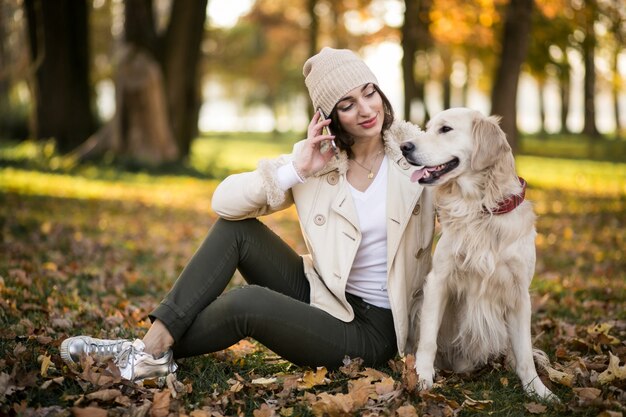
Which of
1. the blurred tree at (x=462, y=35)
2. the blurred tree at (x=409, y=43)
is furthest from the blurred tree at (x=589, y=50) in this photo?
the blurred tree at (x=409, y=43)

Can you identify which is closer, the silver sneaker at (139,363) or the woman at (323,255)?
the silver sneaker at (139,363)

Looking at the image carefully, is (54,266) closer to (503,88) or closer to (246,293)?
(246,293)

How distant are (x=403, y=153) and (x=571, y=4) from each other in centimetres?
1357

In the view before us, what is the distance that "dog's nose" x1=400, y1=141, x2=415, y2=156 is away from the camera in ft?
10.8

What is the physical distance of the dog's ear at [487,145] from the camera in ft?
10.6

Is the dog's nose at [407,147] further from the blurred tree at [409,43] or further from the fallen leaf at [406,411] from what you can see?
the blurred tree at [409,43]

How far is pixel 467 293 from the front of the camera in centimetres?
335

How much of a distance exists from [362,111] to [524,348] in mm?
1441

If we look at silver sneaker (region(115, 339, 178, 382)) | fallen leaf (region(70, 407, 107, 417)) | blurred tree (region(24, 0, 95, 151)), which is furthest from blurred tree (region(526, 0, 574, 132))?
fallen leaf (region(70, 407, 107, 417))

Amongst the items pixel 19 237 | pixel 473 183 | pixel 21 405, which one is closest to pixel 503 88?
pixel 19 237

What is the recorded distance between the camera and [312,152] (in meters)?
3.40

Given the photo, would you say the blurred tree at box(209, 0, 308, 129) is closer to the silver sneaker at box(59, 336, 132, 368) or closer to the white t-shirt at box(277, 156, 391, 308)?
the white t-shirt at box(277, 156, 391, 308)

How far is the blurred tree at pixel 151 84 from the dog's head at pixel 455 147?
1099cm

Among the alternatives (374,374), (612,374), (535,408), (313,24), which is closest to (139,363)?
(374,374)
